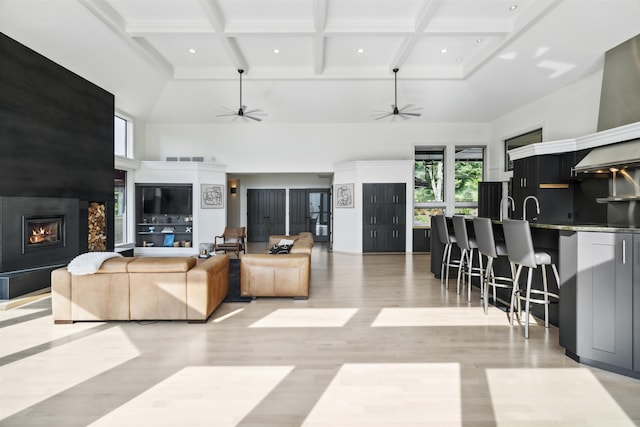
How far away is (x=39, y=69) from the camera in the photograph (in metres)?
5.26

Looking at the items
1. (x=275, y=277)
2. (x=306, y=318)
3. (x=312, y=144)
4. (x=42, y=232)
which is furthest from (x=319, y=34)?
(x=42, y=232)

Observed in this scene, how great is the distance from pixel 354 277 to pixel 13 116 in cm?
583

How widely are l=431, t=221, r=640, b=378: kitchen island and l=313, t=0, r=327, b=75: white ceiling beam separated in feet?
15.0

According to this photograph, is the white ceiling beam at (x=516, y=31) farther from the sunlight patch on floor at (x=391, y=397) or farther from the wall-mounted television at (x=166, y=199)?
the wall-mounted television at (x=166, y=199)

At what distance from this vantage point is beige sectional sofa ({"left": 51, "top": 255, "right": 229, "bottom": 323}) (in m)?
3.70

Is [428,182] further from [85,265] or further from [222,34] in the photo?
[85,265]

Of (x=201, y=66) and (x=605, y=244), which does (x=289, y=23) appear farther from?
(x=605, y=244)

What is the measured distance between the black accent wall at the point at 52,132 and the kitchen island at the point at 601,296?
687cm

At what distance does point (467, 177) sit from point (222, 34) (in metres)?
7.81

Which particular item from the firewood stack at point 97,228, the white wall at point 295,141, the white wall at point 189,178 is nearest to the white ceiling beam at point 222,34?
the white wall at point 295,141

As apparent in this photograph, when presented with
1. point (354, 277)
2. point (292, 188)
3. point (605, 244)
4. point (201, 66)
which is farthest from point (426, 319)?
point (292, 188)

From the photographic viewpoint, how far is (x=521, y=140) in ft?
28.5

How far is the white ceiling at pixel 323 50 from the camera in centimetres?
532

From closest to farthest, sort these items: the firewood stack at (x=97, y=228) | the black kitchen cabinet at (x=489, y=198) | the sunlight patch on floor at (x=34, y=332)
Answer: the sunlight patch on floor at (x=34, y=332)
the firewood stack at (x=97, y=228)
the black kitchen cabinet at (x=489, y=198)
